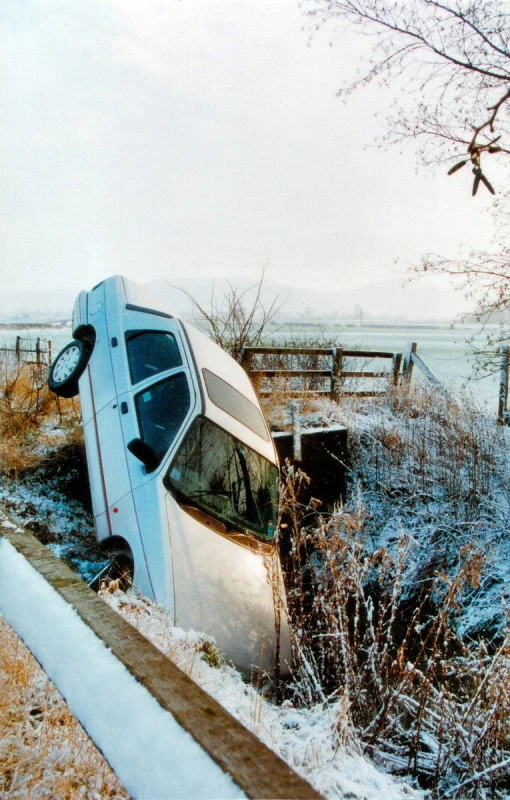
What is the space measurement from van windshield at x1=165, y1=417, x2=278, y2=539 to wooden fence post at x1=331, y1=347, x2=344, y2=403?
5.60 meters

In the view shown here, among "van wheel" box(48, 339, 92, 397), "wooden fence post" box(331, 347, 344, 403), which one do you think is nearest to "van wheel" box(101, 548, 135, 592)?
"van wheel" box(48, 339, 92, 397)

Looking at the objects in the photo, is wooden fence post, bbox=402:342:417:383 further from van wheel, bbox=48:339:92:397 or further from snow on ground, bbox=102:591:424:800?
snow on ground, bbox=102:591:424:800

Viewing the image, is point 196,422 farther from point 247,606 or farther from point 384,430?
point 384,430

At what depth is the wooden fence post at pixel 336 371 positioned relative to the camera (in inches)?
388

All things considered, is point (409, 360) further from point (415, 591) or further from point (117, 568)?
point (117, 568)

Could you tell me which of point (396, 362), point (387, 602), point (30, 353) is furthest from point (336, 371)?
point (30, 353)

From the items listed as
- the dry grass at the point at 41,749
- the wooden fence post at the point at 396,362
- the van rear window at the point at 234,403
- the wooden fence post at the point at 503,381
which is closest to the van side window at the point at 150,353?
the van rear window at the point at 234,403

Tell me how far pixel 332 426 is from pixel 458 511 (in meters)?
2.30

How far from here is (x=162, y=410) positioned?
4.51 m

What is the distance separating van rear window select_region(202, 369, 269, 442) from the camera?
4.68m

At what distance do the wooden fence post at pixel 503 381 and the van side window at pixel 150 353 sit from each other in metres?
5.77

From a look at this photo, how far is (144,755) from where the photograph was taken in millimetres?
902

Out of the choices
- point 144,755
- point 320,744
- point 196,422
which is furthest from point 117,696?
point 196,422

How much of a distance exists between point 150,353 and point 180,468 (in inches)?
61.3
